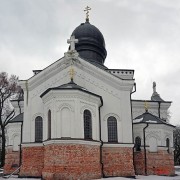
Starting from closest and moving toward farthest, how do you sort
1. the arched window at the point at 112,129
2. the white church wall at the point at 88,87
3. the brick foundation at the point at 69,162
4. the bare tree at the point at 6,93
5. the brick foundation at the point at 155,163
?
the brick foundation at the point at 69,162 → the arched window at the point at 112,129 → the white church wall at the point at 88,87 → the brick foundation at the point at 155,163 → the bare tree at the point at 6,93

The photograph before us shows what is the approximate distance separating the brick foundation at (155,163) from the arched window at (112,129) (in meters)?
3.48

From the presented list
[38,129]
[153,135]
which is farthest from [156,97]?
[38,129]

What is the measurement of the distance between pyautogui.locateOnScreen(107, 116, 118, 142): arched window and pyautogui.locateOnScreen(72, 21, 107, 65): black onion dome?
8137 millimetres

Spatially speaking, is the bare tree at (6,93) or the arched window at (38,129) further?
the bare tree at (6,93)

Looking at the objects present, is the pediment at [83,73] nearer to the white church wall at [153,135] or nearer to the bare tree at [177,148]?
the white church wall at [153,135]

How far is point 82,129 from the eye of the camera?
63.8 ft

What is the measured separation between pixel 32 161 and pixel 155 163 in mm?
9340

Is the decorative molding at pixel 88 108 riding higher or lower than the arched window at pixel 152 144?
higher

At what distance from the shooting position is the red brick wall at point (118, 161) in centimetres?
2110

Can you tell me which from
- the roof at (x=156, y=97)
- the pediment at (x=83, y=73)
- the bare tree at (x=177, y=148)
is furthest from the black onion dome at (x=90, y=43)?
the bare tree at (x=177, y=148)

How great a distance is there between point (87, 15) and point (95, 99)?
14.4 meters

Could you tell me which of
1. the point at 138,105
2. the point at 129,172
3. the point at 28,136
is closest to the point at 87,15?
the point at 138,105

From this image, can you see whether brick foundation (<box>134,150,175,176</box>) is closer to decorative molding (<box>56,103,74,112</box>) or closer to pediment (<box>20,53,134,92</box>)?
pediment (<box>20,53,134,92</box>)

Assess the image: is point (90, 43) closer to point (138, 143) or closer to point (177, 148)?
point (138, 143)
